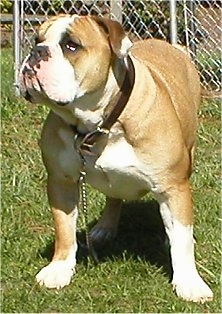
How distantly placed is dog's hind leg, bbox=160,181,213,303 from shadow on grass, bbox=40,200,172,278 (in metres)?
0.18

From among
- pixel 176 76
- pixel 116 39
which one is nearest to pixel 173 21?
pixel 176 76

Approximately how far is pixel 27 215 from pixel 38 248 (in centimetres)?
41

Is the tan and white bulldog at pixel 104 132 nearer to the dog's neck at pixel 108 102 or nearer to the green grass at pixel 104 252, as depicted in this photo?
the dog's neck at pixel 108 102

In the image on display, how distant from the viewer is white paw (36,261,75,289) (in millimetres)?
3674

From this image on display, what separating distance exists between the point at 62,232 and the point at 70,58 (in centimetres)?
80

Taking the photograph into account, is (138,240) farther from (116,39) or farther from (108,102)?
(116,39)

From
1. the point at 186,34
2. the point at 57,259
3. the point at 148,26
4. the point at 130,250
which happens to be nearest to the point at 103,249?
the point at 130,250

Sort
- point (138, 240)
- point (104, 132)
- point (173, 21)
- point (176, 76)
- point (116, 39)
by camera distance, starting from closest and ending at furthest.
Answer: point (116, 39)
point (104, 132)
point (176, 76)
point (138, 240)
point (173, 21)

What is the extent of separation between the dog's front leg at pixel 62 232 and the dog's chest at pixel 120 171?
0.14 metres

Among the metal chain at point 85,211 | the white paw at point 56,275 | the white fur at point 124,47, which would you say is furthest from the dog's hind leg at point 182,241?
the white fur at point 124,47

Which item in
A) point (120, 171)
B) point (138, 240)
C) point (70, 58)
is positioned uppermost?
point (70, 58)

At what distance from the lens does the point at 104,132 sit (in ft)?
11.4

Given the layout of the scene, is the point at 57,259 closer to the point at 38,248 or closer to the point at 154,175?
the point at 38,248

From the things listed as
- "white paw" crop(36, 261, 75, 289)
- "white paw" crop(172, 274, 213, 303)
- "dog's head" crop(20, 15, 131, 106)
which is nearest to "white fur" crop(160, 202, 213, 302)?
"white paw" crop(172, 274, 213, 303)
